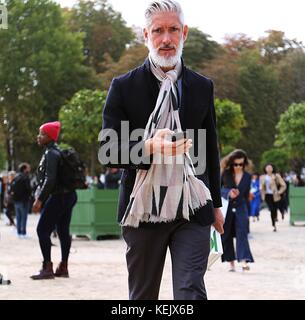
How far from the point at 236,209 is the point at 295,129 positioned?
2543 cm

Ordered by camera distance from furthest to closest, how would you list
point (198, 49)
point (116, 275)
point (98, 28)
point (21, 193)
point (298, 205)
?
point (98, 28), point (198, 49), point (298, 205), point (21, 193), point (116, 275)

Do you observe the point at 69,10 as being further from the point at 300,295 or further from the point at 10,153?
the point at 300,295

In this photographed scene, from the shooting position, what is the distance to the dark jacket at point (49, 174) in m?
10.1

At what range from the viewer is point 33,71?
47750mm

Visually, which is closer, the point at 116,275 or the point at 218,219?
the point at 218,219

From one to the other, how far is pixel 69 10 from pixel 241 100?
45.3 ft

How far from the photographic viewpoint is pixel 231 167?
12203mm

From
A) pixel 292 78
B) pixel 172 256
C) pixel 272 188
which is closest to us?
pixel 172 256

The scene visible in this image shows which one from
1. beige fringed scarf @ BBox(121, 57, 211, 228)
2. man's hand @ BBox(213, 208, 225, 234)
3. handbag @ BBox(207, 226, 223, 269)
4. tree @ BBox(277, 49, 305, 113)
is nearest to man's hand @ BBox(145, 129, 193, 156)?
beige fringed scarf @ BBox(121, 57, 211, 228)

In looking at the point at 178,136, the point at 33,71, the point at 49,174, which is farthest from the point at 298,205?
the point at 33,71

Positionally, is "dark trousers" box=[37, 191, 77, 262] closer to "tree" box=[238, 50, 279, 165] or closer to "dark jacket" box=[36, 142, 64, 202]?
"dark jacket" box=[36, 142, 64, 202]

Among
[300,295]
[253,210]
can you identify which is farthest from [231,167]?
[253,210]

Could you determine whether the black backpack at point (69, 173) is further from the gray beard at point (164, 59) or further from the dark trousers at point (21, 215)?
the dark trousers at point (21, 215)

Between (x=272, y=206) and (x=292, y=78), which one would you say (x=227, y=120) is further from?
(x=272, y=206)
